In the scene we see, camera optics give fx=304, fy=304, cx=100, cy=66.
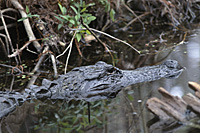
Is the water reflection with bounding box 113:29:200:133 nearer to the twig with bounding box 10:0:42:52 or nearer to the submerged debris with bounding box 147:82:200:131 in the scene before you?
the submerged debris with bounding box 147:82:200:131

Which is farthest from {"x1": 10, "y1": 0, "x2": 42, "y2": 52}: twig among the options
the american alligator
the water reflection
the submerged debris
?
the submerged debris

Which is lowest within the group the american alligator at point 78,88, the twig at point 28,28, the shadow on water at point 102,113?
the shadow on water at point 102,113

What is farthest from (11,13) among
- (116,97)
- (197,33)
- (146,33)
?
(197,33)

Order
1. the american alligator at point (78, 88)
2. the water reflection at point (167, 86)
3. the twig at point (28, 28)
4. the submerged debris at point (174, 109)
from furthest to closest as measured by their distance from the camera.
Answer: the twig at point (28, 28) < the american alligator at point (78, 88) < the water reflection at point (167, 86) < the submerged debris at point (174, 109)

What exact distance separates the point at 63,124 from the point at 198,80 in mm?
1852

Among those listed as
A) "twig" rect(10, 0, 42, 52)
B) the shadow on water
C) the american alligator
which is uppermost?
"twig" rect(10, 0, 42, 52)

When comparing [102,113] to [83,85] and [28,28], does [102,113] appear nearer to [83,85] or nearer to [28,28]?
[83,85]

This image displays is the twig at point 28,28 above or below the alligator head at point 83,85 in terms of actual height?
above

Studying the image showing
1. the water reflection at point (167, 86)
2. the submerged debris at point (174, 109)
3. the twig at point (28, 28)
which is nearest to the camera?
→ the submerged debris at point (174, 109)

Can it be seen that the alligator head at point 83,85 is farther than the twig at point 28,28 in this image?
No

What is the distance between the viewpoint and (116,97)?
144 inches

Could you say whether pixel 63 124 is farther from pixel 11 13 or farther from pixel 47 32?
pixel 11 13

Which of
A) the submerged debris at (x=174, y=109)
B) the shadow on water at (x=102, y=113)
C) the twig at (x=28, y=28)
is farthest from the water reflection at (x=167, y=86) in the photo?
the twig at (x=28, y=28)

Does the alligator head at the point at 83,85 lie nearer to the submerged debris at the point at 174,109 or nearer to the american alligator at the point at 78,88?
the american alligator at the point at 78,88
